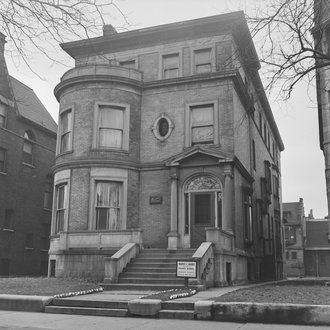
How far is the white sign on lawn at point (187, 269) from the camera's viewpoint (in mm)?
15297

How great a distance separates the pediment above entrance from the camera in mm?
22353

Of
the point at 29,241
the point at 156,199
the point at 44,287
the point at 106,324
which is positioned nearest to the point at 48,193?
the point at 29,241

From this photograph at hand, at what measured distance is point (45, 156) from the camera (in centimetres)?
3672

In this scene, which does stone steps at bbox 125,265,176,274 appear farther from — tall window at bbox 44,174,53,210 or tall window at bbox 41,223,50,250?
tall window at bbox 44,174,53,210

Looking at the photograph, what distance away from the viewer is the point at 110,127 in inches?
950

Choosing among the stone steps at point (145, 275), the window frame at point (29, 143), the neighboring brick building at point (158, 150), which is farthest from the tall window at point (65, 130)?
the window frame at point (29, 143)

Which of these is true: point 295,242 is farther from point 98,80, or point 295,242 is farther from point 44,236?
point 98,80

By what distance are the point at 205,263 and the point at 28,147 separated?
70.5 feet

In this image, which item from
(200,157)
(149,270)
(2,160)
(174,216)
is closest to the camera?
(149,270)

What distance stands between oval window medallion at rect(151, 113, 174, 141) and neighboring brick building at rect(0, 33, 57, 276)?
37.4 feet

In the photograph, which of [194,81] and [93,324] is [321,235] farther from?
[93,324]

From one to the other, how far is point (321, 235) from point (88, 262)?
203 feet

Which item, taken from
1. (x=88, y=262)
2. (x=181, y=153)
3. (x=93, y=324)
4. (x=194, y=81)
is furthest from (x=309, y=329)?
(x=194, y=81)

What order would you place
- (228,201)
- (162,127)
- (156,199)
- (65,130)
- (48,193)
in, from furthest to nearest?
1. (48,193)
2. (65,130)
3. (162,127)
4. (156,199)
5. (228,201)
